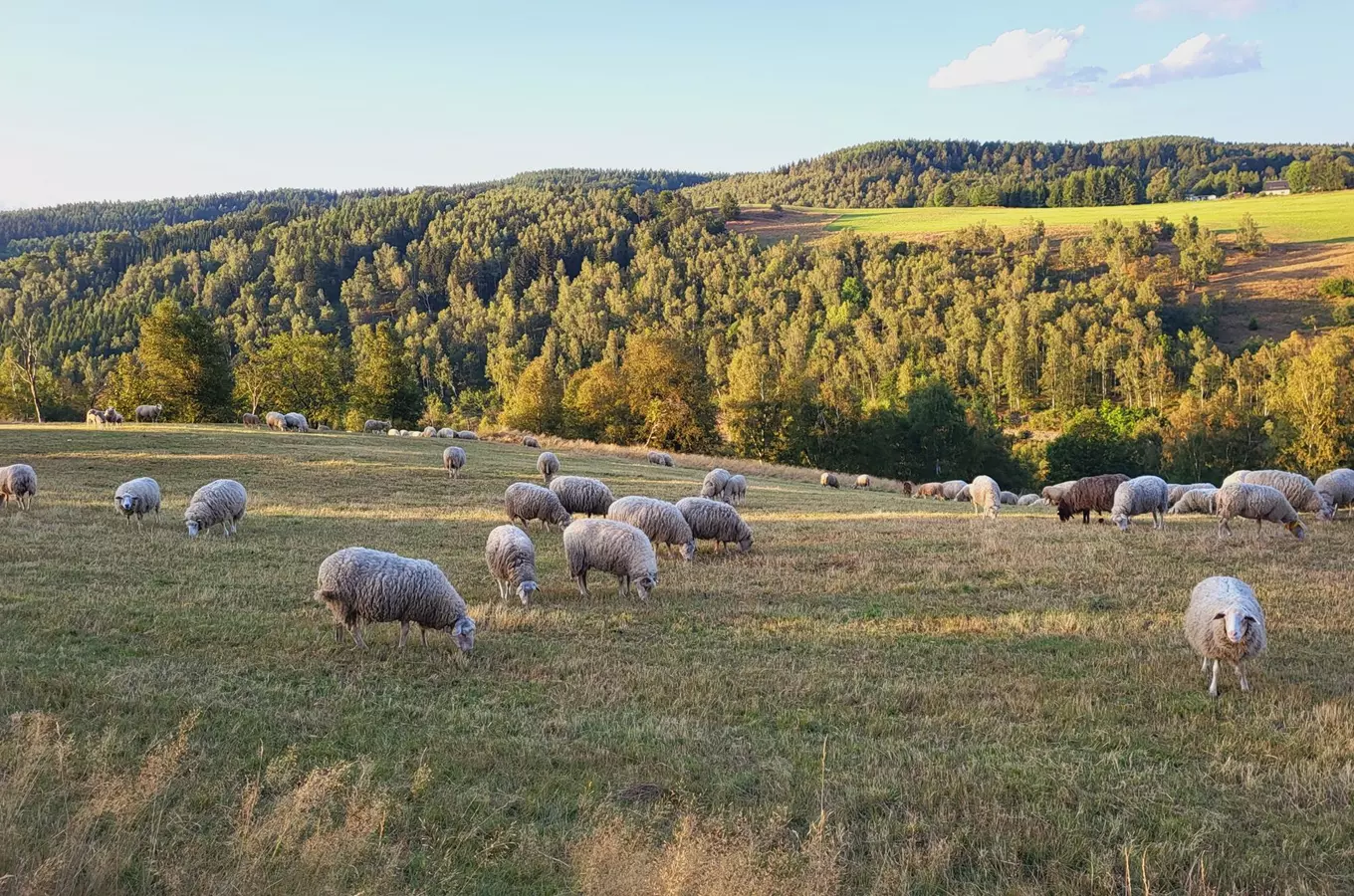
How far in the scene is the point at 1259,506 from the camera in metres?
20.2

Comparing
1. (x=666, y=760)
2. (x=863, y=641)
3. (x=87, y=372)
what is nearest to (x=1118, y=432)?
(x=863, y=641)

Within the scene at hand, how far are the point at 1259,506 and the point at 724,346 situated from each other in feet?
418

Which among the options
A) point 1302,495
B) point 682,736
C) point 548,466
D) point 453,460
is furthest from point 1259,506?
point 453,460

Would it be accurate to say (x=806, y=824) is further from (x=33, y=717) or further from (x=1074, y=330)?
(x=1074, y=330)

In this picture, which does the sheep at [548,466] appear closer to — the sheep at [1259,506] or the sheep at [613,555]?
the sheep at [613,555]

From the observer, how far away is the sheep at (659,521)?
18.3m

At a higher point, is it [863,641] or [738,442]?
[863,641]

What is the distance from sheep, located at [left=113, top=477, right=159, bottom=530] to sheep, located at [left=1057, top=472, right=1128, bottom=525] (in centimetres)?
2689

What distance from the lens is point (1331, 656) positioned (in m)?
10.7

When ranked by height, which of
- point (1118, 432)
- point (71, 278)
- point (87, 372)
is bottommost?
point (1118, 432)

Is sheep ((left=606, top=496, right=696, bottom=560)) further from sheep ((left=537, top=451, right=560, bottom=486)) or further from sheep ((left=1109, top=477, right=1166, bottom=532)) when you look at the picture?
sheep ((left=537, top=451, right=560, bottom=486))

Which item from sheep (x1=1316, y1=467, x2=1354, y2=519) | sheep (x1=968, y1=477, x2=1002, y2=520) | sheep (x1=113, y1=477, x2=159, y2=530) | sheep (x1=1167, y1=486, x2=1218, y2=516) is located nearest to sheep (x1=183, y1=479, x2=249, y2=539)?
sheep (x1=113, y1=477, x2=159, y2=530)

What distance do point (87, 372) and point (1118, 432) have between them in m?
137

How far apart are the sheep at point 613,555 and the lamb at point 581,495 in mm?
8190
